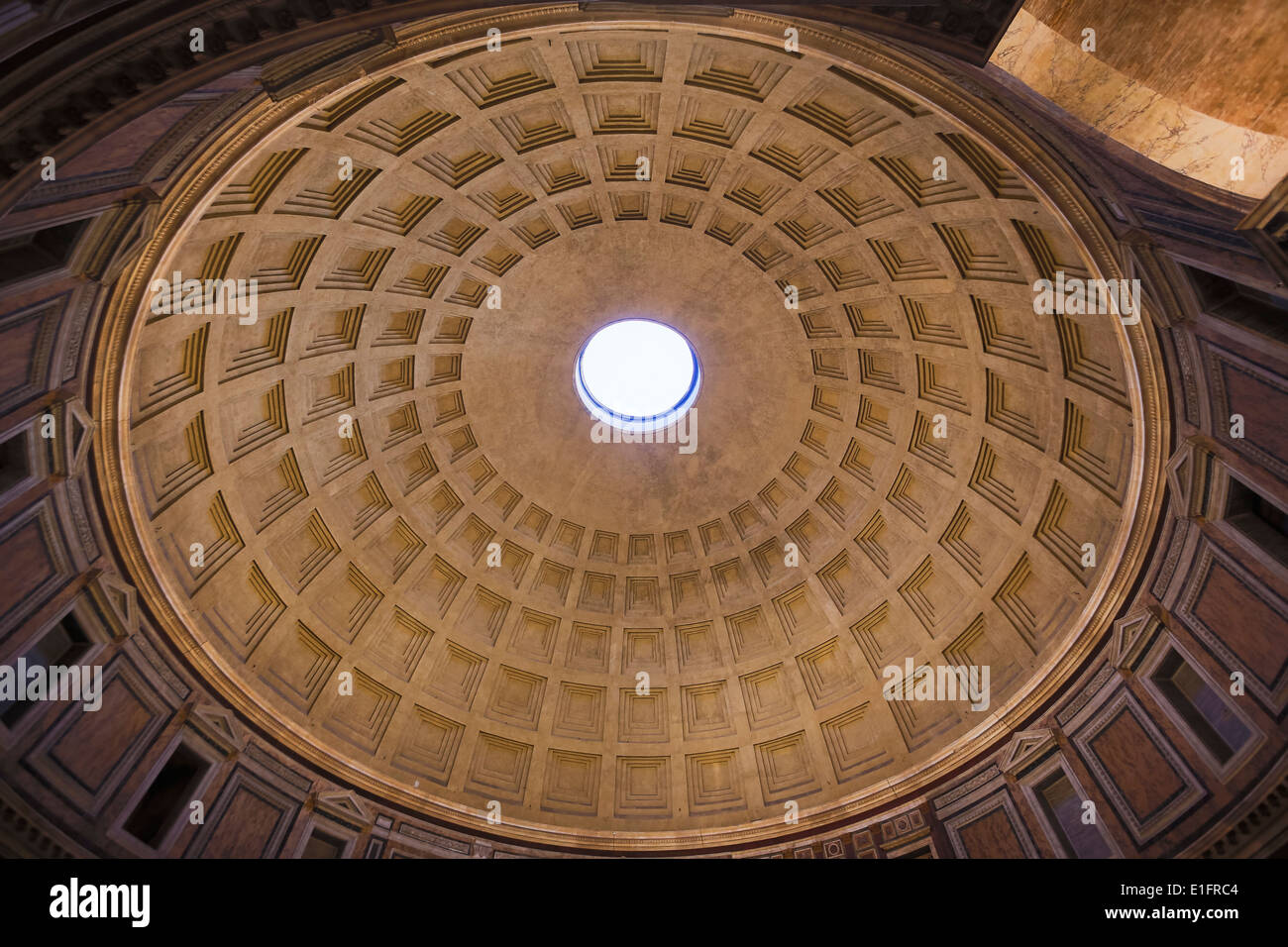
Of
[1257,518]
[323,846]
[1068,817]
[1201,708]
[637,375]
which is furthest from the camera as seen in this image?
[637,375]

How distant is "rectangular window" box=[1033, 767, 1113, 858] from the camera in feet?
59.1

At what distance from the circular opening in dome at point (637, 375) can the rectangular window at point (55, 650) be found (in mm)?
14734

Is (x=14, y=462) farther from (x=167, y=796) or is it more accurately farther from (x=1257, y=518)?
(x=1257, y=518)

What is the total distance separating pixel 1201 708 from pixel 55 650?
2215 cm

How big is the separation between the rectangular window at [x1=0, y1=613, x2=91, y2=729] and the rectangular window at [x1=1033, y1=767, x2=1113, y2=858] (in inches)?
809

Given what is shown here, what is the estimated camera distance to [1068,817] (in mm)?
19016

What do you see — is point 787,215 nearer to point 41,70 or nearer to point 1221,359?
point 1221,359

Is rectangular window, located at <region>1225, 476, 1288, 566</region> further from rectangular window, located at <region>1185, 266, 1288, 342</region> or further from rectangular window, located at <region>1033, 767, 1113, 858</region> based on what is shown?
rectangular window, located at <region>1033, 767, 1113, 858</region>

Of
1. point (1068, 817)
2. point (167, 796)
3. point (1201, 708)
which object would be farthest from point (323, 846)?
point (1201, 708)

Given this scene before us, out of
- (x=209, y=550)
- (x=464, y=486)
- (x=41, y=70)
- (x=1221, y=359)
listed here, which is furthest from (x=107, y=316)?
(x=1221, y=359)

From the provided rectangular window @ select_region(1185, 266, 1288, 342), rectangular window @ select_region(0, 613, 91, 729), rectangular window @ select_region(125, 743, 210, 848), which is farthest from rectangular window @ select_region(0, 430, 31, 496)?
rectangular window @ select_region(1185, 266, 1288, 342)

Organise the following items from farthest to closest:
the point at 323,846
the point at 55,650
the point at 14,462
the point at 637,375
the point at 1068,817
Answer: the point at 637,375
the point at 323,846
the point at 1068,817
the point at 55,650
the point at 14,462

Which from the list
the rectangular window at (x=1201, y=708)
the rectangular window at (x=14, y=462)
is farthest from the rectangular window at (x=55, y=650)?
the rectangular window at (x=1201, y=708)

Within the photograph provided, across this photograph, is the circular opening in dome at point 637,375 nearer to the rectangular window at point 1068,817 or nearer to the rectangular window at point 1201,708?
the rectangular window at point 1068,817
